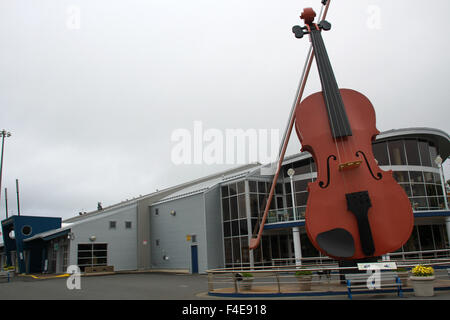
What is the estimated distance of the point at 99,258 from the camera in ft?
102

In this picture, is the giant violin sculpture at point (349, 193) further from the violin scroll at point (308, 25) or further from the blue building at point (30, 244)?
the blue building at point (30, 244)

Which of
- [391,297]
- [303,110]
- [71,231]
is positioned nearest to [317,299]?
[391,297]

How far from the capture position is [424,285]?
372 inches

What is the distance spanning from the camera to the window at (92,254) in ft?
98.6

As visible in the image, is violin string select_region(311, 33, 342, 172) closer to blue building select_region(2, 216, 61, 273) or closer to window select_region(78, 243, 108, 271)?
window select_region(78, 243, 108, 271)

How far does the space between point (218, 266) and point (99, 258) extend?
1065 centimetres

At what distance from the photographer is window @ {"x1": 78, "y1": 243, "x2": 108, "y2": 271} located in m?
30.0

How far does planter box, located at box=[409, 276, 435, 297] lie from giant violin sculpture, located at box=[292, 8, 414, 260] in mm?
2207

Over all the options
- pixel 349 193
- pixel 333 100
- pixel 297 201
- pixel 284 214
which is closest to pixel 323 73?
pixel 333 100

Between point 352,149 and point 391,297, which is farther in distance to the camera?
point 391,297

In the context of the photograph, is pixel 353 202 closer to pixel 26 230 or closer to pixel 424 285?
pixel 424 285

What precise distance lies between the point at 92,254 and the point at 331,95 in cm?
2666

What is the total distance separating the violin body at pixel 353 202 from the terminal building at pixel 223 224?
13.6m

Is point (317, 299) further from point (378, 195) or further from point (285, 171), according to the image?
point (285, 171)
